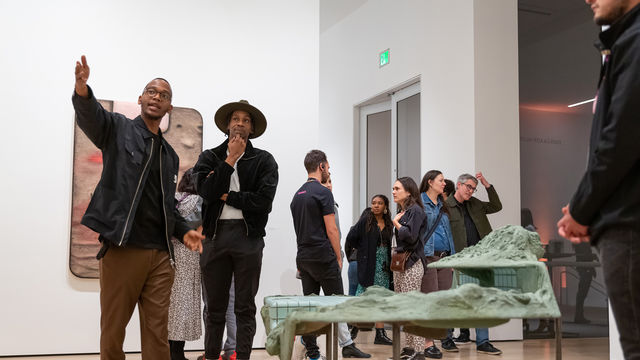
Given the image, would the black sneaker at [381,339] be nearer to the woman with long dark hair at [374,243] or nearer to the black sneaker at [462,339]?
the woman with long dark hair at [374,243]

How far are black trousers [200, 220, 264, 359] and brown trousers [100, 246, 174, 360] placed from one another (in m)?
0.79

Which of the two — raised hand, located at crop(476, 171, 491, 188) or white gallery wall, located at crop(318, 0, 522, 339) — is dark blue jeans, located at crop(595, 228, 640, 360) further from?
white gallery wall, located at crop(318, 0, 522, 339)

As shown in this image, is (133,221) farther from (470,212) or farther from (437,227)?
(470,212)

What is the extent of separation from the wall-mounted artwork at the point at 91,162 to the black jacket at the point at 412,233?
76.8 inches

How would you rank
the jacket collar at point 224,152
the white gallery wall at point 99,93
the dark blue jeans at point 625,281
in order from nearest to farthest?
the dark blue jeans at point 625,281, the jacket collar at point 224,152, the white gallery wall at point 99,93

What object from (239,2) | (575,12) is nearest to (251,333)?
(239,2)

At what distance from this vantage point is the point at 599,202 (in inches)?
67.2

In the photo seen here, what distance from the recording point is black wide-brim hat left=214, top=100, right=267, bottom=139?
3.89m

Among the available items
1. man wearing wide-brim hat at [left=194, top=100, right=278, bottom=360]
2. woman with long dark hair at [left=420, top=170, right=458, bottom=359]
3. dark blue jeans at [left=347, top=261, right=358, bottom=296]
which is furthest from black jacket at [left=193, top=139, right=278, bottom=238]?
dark blue jeans at [left=347, top=261, right=358, bottom=296]

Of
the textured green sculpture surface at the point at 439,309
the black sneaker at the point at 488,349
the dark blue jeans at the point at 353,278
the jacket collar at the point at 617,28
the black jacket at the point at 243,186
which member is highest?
the jacket collar at the point at 617,28

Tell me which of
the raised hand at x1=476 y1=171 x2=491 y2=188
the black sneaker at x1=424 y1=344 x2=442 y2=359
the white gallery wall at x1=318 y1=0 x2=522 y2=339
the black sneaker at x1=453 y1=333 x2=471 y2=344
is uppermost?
the white gallery wall at x1=318 y1=0 x2=522 y2=339

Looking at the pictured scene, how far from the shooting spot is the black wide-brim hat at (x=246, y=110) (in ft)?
12.8

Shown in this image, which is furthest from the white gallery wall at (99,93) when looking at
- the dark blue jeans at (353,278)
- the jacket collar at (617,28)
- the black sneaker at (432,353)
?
the jacket collar at (617,28)

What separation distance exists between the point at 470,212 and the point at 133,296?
12.5ft
